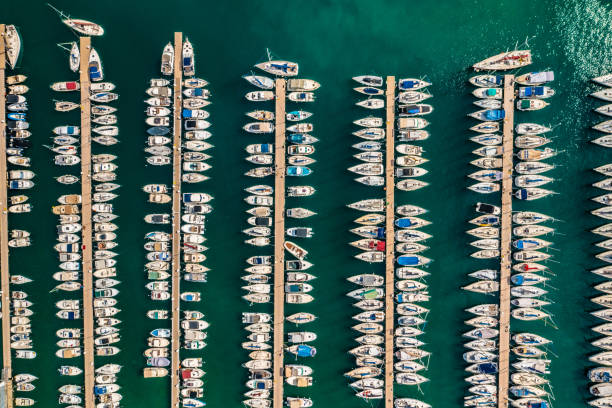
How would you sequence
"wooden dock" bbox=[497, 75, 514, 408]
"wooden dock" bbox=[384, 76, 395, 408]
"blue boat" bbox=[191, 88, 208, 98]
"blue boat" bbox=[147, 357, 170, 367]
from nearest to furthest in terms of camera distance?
1. "wooden dock" bbox=[497, 75, 514, 408]
2. "wooden dock" bbox=[384, 76, 395, 408]
3. "blue boat" bbox=[191, 88, 208, 98]
4. "blue boat" bbox=[147, 357, 170, 367]

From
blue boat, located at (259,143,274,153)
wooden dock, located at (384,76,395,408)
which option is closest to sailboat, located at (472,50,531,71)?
wooden dock, located at (384,76,395,408)

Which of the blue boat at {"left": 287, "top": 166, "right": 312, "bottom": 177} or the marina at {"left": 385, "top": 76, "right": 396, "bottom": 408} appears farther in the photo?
the blue boat at {"left": 287, "top": 166, "right": 312, "bottom": 177}

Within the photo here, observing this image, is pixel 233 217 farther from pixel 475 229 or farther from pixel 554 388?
pixel 554 388

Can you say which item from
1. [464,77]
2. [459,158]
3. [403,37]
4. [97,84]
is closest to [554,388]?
[459,158]

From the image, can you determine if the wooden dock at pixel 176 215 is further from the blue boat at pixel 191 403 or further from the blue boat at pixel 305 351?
the blue boat at pixel 305 351

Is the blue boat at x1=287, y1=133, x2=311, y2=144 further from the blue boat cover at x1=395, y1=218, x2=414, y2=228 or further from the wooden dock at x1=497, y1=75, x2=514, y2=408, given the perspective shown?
the wooden dock at x1=497, y1=75, x2=514, y2=408

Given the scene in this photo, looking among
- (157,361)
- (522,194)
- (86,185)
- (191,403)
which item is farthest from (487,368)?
(86,185)
